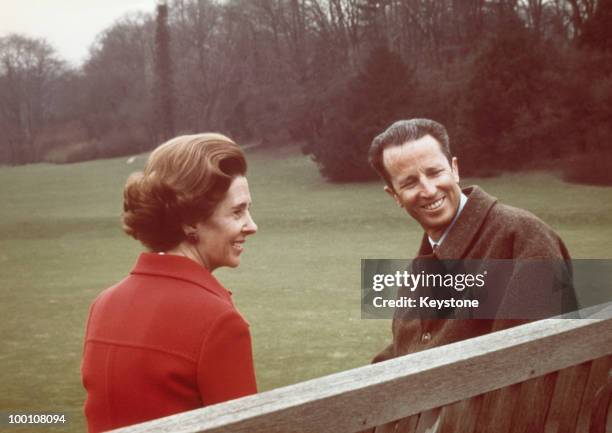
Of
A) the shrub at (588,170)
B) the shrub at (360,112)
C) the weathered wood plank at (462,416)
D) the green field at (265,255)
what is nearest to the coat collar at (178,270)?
the weathered wood plank at (462,416)

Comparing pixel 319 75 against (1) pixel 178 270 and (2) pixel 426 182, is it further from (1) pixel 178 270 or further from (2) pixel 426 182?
(1) pixel 178 270

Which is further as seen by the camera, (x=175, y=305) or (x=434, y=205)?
(x=434, y=205)

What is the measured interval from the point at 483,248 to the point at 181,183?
0.79 meters

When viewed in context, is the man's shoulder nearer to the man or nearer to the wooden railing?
the man

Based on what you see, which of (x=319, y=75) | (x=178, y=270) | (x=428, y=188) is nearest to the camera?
(x=178, y=270)

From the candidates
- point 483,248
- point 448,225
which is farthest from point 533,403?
point 448,225

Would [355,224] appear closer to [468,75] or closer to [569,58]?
[468,75]

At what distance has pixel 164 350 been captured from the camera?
1326 mm

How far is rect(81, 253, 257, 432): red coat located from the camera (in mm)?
1316

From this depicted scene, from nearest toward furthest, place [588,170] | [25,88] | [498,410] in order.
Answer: [498,410], [25,88], [588,170]

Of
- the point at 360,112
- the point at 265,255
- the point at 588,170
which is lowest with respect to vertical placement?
the point at 265,255

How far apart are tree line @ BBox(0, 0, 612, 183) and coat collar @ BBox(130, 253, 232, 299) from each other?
6887mm

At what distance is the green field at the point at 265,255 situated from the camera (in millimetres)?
5512

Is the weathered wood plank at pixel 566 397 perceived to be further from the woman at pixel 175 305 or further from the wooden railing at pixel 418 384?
the woman at pixel 175 305
